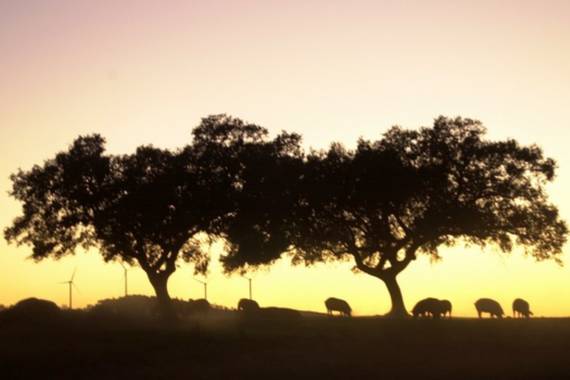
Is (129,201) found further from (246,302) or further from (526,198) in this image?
(526,198)

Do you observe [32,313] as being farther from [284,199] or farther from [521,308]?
[521,308]

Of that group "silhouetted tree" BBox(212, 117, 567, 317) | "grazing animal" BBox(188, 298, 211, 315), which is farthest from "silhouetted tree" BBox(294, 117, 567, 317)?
"grazing animal" BBox(188, 298, 211, 315)

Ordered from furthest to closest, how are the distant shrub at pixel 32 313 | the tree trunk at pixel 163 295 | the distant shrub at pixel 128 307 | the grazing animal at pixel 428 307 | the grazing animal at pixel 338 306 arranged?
the grazing animal at pixel 338 306
the grazing animal at pixel 428 307
the distant shrub at pixel 128 307
the tree trunk at pixel 163 295
the distant shrub at pixel 32 313

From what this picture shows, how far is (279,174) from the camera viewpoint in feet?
207

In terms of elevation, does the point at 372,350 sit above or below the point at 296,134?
below

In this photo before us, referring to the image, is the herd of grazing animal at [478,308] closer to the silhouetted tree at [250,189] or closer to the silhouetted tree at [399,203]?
the silhouetted tree at [399,203]

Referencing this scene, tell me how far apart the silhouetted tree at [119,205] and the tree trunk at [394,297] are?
14.8 m

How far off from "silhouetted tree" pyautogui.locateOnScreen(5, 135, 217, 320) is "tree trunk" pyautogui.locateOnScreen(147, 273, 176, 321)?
72 millimetres

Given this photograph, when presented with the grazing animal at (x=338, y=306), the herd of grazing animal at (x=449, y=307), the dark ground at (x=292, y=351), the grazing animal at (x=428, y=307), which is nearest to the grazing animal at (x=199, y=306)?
the herd of grazing animal at (x=449, y=307)

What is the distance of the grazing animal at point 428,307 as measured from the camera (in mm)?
62188

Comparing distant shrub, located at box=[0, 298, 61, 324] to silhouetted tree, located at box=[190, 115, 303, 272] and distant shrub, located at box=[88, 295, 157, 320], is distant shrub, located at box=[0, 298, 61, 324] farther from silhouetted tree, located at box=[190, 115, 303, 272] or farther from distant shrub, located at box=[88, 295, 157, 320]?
silhouetted tree, located at box=[190, 115, 303, 272]

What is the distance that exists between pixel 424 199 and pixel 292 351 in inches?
1035

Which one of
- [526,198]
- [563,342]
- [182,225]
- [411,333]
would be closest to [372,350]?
[411,333]

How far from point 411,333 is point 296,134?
72.9 ft
